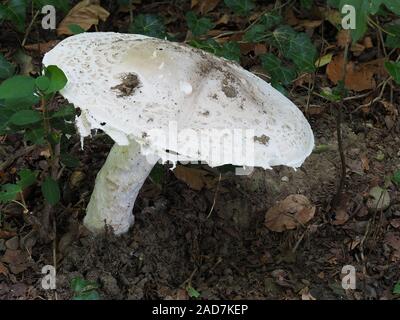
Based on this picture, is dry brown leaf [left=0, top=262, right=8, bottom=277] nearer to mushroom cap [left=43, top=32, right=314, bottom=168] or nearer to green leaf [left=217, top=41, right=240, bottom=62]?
mushroom cap [left=43, top=32, right=314, bottom=168]

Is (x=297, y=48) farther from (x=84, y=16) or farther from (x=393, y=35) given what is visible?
(x=84, y=16)

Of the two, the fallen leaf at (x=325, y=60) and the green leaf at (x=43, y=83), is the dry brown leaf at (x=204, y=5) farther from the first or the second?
the green leaf at (x=43, y=83)

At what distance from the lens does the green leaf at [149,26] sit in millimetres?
2936

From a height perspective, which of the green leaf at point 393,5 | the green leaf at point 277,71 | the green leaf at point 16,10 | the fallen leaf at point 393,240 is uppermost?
the green leaf at point 393,5

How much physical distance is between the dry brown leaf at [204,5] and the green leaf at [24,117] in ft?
5.92

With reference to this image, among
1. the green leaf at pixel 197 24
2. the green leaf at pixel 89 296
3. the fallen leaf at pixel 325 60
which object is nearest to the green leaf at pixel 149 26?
the green leaf at pixel 197 24

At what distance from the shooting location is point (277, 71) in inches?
110

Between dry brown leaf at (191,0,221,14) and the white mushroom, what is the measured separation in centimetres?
144

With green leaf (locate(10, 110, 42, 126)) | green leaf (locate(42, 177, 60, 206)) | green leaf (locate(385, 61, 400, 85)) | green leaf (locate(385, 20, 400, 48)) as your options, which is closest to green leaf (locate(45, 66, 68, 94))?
green leaf (locate(10, 110, 42, 126))

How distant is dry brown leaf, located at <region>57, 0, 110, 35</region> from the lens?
3371mm

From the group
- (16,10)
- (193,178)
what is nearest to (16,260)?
(193,178)

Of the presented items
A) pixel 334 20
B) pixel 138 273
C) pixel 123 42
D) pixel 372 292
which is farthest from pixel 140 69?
pixel 334 20

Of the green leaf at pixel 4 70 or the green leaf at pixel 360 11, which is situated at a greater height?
the green leaf at pixel 360 11

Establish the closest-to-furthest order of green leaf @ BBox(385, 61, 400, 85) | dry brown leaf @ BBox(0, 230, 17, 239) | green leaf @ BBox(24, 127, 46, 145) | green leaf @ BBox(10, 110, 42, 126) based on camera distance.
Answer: green leaf @ BBox(10, 110, 42, 126), green leaf @ BBox(24, 127, 46, 145), dry brown leaf @ BBox(0, 230, 17, 239), green leaf @ BBox(385, 61, 400, 85)
